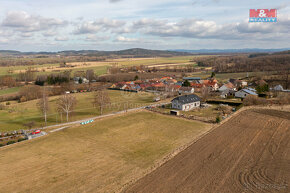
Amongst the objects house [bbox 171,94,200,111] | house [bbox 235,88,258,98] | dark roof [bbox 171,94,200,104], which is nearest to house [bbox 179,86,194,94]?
house [bbox 235,88,258,98]

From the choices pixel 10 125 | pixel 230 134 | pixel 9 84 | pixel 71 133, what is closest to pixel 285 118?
pixel 230 134

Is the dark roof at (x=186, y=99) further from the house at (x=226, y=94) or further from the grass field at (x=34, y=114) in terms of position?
the house at (x=226, y=94)

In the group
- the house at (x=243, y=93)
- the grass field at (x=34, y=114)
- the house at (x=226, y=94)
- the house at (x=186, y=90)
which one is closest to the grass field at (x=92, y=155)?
the grass field at (x=34, y=114)

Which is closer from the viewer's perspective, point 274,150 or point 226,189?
point 226,189

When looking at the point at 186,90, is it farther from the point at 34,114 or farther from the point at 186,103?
the point at 34,114

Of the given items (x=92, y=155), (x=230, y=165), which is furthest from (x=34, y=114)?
(x=230, y=165)

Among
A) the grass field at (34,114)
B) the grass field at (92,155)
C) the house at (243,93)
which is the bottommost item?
the grass field at (92,155)

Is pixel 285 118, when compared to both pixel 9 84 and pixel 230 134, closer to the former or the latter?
pixel 230 134
